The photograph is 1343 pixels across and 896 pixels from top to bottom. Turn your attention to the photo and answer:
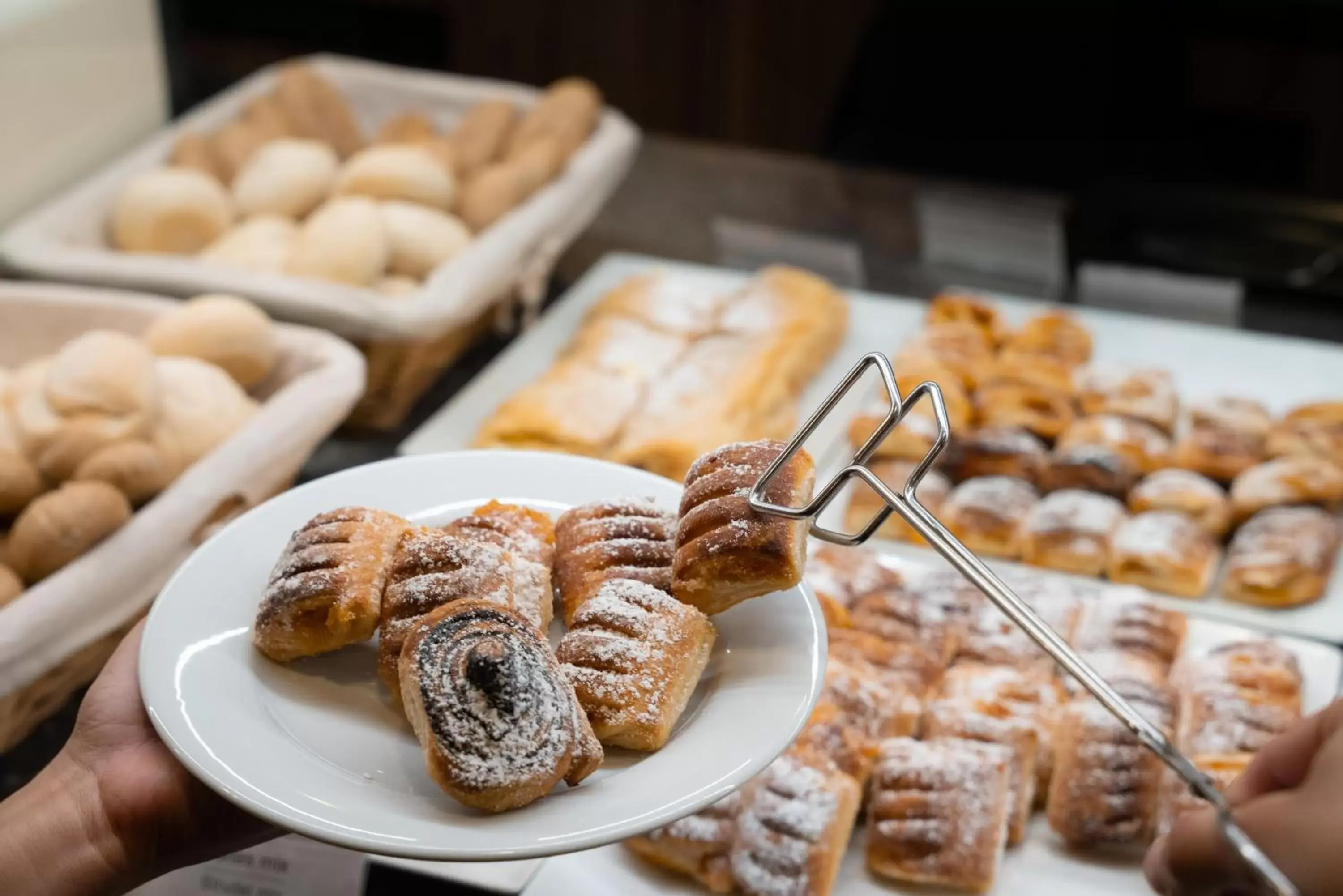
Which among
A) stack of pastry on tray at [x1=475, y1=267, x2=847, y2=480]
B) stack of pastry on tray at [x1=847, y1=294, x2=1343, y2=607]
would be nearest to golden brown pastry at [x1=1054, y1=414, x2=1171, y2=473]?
stack of pastry on tray at [x1=847, y1=294, x2=1343, y2=607]

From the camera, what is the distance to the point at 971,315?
2.18 meters

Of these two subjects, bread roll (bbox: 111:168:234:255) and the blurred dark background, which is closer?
bread roll (bbox: 111:168:234:255)

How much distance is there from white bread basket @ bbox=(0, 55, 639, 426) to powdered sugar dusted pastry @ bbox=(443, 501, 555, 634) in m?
0.79

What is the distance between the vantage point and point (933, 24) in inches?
120

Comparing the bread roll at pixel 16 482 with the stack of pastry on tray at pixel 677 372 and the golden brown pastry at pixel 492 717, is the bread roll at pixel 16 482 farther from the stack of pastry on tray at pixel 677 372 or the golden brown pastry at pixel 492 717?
the golden brown pastry at pixel 492 717

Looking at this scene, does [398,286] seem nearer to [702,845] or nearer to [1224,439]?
[702,845]

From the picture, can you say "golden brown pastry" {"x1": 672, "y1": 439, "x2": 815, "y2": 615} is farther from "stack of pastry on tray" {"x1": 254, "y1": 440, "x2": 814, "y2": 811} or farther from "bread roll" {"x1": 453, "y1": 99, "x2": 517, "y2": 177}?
"bread roll" {"x1": 453, "y1": 99, "x2": 517, "y2": 177}

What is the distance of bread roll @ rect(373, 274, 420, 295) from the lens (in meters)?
1.97

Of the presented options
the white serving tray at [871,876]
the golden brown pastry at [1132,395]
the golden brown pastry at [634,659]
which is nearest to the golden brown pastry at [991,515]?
the golden brown pastry at [1132,395]

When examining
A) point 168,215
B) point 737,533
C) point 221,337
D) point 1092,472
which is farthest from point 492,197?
point 737,533

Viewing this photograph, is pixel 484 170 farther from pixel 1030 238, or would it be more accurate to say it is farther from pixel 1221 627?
pixel 1221 627

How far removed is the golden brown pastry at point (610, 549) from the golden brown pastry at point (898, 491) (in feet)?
2.45

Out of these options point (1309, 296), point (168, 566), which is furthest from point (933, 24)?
point (168, 566)

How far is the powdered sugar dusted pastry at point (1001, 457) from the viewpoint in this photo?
1.87m
